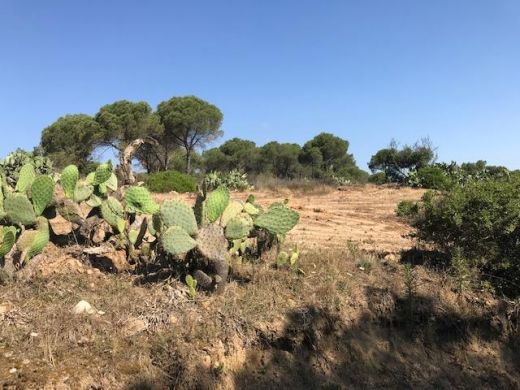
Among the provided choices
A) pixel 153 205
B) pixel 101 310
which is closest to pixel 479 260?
pixel 153 205

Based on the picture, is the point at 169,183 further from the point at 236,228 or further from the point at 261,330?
the point at 261,330

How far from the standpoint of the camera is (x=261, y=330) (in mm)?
3637

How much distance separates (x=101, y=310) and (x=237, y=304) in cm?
96

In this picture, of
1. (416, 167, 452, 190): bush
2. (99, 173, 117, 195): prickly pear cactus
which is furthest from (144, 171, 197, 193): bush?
(99, 173, 117, 195): prickly pear cactus

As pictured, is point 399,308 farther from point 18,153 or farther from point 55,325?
point 18,153

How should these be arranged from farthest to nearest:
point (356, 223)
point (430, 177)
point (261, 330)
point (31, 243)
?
point (430, 177) < point (356, 223) < point (31, 243) < point (261, 330)

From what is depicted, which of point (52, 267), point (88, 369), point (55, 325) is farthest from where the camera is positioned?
point (52, 267)

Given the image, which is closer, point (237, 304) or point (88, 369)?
point (88, 369)

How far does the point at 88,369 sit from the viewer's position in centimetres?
300

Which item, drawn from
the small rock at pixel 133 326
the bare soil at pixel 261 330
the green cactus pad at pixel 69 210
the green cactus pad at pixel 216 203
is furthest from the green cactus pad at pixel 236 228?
the green cactus pad at pixel 69 210

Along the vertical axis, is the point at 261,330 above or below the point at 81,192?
below

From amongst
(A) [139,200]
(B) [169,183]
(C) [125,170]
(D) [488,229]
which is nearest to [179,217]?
(A) [139,200]

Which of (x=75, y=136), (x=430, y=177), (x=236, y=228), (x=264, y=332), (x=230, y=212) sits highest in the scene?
(x=75, y=136)

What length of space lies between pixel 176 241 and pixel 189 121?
2500cm
